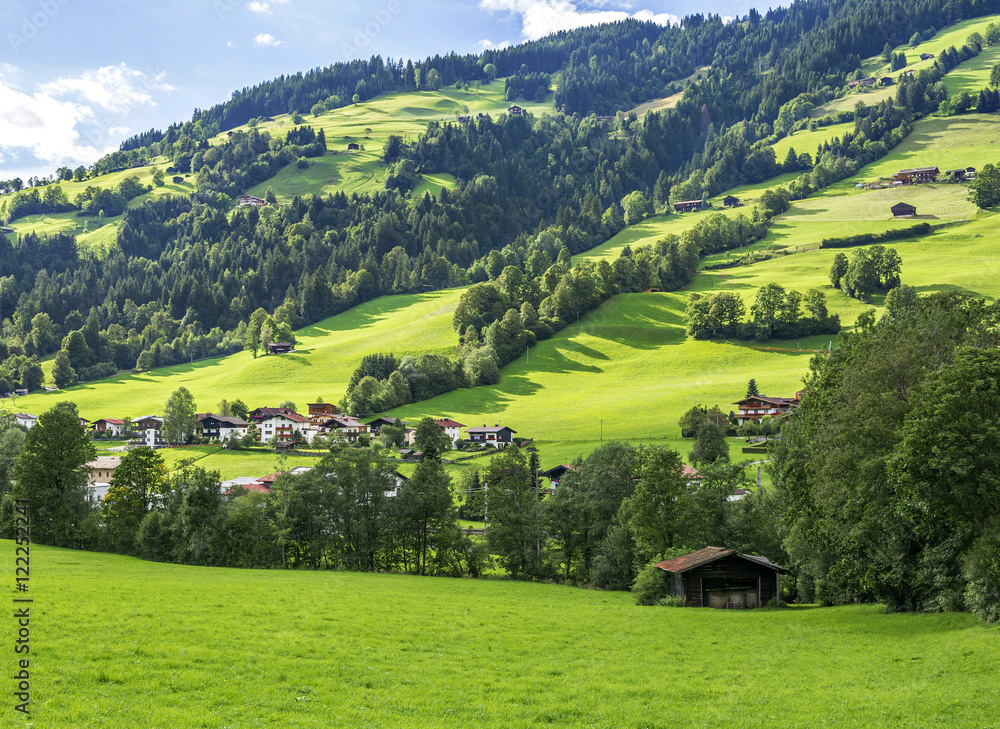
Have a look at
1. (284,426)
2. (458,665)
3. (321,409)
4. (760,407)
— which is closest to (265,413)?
(284,426)

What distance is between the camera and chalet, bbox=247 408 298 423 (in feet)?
394

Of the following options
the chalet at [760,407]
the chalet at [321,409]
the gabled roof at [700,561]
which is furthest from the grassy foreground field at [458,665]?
the chalet at [321,409]

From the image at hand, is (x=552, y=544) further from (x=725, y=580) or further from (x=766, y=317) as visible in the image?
(x=766, y=317)

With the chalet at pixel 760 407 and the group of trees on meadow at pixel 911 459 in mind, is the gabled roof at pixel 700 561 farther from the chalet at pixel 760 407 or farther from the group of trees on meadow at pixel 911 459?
the chalet at pixel 760 407

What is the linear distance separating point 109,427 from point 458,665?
125 meters

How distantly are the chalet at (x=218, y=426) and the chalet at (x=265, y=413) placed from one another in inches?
80.8

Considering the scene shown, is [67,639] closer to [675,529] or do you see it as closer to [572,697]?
[572,697]

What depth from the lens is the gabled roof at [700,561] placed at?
43.4 m

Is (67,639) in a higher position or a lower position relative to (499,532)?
higher

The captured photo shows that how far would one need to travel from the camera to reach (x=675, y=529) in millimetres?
50344

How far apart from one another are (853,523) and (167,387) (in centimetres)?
15181

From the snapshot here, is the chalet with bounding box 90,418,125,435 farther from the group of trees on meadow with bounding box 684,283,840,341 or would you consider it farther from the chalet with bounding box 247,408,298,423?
the group of trees on meadow with bounding box 684,283,840,341

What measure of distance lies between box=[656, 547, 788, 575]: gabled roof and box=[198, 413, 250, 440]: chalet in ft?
296

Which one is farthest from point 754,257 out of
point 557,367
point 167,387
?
point 167,387
